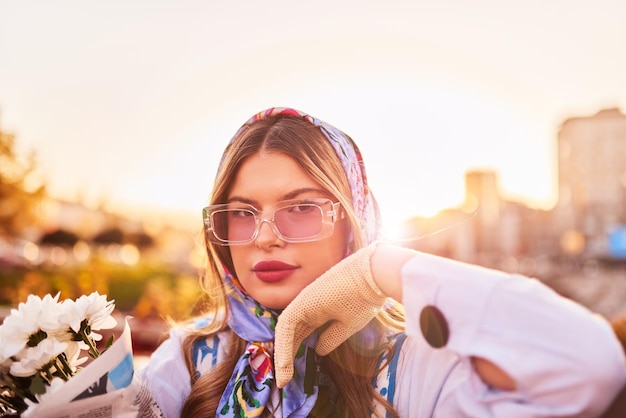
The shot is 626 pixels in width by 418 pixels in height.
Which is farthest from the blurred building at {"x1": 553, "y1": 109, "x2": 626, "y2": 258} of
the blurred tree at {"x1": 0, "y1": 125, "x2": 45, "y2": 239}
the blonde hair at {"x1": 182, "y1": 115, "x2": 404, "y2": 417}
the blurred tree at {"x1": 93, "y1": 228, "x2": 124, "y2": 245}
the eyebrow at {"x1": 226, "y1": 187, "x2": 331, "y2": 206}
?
the eyebrow at {"x1": 226, "y1": 187, "x2": 331, "y2": 206}

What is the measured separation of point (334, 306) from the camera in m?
1.51

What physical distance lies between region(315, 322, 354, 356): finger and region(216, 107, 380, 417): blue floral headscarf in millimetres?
65

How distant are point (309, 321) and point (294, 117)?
779 millimetres

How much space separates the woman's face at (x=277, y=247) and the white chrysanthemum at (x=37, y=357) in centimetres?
64

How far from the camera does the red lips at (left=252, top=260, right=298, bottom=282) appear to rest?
179 cm

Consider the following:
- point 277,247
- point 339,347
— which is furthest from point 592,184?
point 277,247

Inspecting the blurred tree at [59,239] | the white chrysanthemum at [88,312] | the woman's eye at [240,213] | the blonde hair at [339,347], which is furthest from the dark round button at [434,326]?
the blurred tree at [59,239]

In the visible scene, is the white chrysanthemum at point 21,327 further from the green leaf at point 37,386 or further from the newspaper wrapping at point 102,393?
the newspaper wrapping at point 102,393

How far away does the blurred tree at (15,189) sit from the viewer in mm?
17383

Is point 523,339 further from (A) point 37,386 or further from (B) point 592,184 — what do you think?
(B) point 592,184

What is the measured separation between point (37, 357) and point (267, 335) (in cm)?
73

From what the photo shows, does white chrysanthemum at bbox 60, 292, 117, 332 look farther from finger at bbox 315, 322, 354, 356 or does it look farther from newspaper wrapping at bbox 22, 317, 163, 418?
finger at bbox 315, 322, 354, 356

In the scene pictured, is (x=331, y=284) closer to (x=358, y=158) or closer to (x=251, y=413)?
A: (x=251, y=413)

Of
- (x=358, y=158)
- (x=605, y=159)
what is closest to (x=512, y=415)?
(x=358, y=158)
